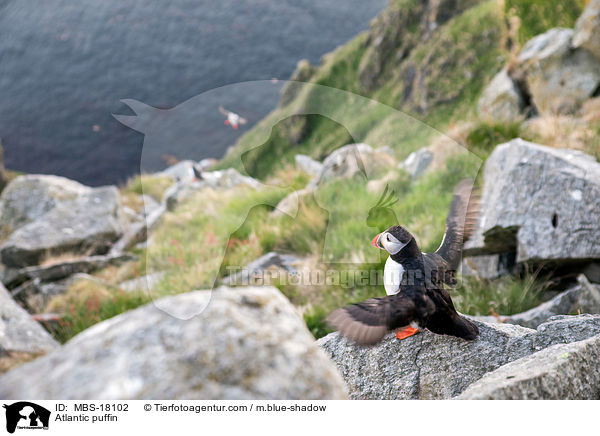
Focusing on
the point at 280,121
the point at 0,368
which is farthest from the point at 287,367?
the point at 280,121

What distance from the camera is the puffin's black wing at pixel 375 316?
1841 millimetres

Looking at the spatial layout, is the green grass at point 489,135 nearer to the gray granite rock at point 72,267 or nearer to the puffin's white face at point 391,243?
the puffin's white face at point 391,243

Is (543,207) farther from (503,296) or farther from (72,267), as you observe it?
(72,267)

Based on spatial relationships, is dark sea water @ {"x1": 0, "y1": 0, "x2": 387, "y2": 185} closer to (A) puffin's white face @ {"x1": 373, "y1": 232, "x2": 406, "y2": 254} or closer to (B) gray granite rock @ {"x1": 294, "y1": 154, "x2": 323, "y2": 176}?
(B) gray granite rock @ {"x1": 294, "y1": 154, "x2": 323, "y2": 176}

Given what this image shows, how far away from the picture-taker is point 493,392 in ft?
5.52

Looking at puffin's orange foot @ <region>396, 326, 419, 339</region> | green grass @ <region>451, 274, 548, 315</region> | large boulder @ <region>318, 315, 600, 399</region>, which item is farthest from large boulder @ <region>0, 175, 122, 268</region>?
puffin's orange foot @ <region>396, 326, 419, 339</region>

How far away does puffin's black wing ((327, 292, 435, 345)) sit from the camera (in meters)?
1.84

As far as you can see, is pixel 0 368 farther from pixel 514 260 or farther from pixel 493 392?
pixel 514 260

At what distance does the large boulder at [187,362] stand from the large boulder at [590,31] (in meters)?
8.84

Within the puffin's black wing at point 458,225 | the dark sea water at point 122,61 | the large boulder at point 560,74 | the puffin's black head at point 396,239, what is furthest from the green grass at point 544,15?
the puffin's black head at point 396,239

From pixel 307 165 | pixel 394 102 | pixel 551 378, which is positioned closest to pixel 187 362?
pixel 551 378
